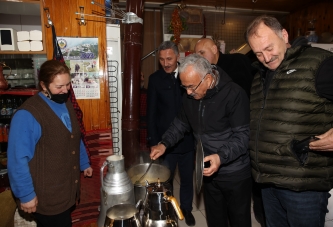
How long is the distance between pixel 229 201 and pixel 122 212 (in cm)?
90

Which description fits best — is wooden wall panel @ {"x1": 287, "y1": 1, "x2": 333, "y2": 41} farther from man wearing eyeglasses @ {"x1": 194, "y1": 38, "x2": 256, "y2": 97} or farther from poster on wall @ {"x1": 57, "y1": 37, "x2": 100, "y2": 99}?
poster on wall @ {"x1": 57, "y1": 37, "x2": 100, "y2": 99}

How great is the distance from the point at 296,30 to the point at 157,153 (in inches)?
179

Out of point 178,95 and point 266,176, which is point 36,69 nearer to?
point 178,95

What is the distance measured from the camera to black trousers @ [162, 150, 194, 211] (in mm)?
2434

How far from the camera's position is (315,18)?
179 inches

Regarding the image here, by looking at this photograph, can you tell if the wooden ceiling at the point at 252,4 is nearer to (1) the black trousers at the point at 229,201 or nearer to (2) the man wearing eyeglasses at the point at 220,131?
(2) the man wearing eyeglasses at the point at 220,131

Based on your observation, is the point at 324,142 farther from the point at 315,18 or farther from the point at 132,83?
the point at 315,18

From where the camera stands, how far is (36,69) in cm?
242

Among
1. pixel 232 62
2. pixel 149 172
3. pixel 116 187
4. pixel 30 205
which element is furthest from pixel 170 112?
pixel 30 205

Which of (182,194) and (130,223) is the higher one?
(130,223)

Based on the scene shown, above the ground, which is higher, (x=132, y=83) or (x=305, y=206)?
(x=132, y=83)

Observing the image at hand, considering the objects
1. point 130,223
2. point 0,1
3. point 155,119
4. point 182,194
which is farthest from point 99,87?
point 130,223

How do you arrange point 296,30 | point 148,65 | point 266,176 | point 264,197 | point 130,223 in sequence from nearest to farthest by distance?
point 130,223 < point 266,176 < point 264,197 < point 148,65 < point 296,30

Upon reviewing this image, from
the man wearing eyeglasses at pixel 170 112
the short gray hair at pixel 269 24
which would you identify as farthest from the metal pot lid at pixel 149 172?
the short gray hair at pixel 269 24
